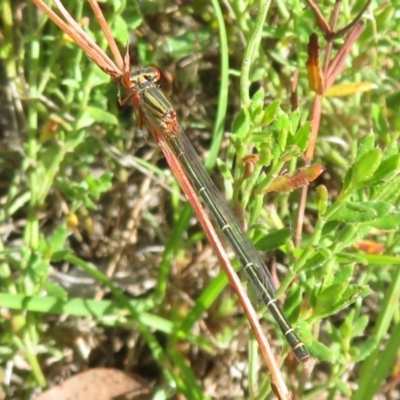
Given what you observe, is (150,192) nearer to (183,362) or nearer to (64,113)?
(64,113)

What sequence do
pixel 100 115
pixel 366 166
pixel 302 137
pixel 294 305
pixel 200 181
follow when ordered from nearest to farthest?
pixel 366 166 → pixel 302 137 → pixel 294 305 → pixel 200 181 → pixel 100 115

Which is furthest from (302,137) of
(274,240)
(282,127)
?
(274,240)

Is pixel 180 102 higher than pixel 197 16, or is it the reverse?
pixel 197 16

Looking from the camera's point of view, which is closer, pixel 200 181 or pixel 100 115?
pixel 200 181

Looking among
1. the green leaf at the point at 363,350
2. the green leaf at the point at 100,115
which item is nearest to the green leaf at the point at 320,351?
the green leaf at the point at 363,350

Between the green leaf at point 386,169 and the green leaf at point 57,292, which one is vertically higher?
the green leaf at point 386,169

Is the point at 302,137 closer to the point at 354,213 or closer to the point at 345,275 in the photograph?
the point at 354,213

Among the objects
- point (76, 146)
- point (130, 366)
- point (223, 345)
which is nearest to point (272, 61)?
point (76, 146)

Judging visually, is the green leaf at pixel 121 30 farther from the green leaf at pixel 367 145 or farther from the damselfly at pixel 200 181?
the green leaf at pixel 367 145

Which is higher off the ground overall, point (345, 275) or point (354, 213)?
point (354, 213)
